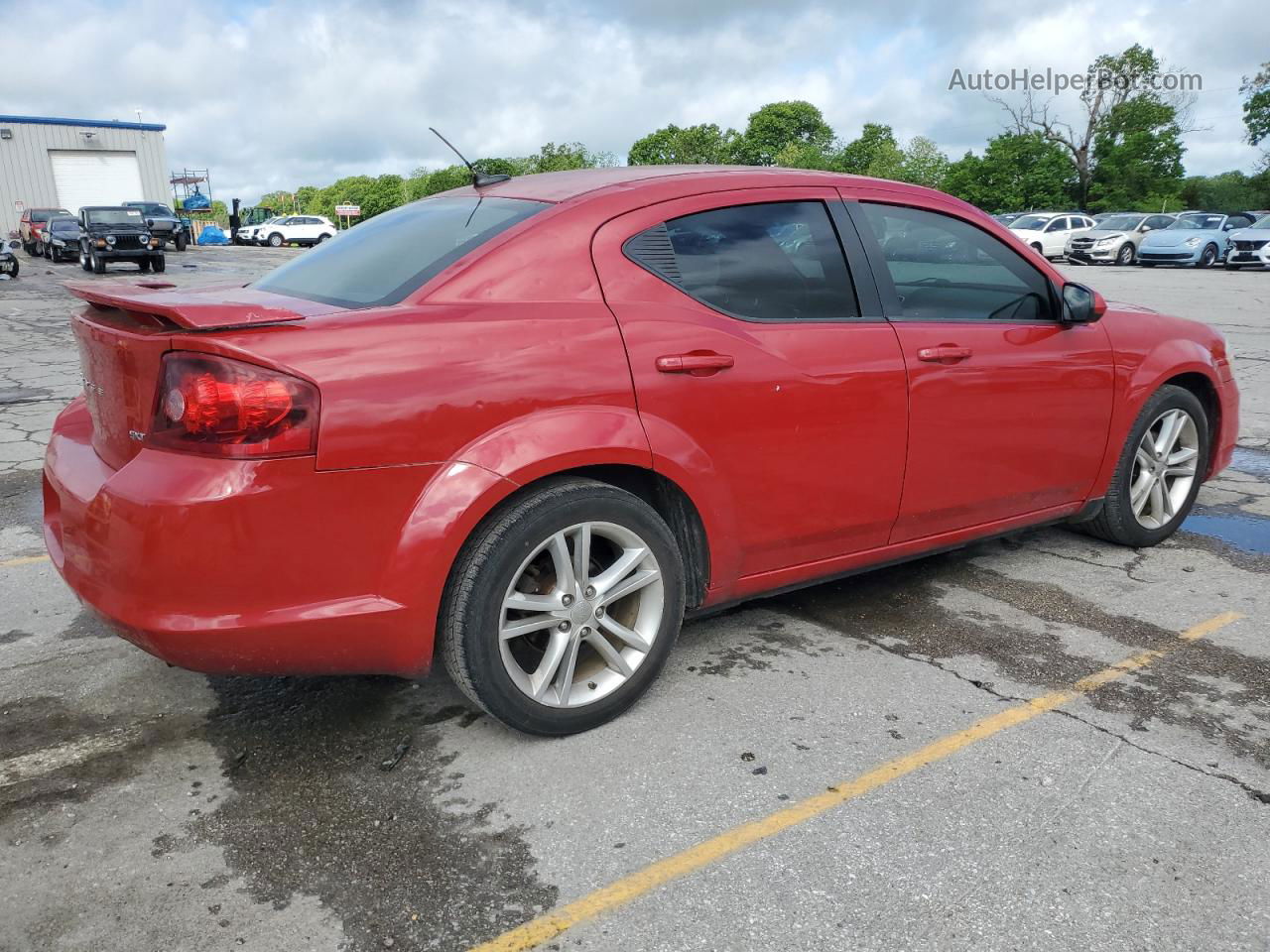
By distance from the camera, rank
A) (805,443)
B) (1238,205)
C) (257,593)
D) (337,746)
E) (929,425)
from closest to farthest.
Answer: (257,593)
(337,746)
(805,443)
(929,425)
(1238,205)

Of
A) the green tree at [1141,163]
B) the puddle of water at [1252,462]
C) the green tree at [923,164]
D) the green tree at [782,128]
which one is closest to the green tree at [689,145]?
the green tree at [782,128]

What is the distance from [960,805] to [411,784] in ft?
4.62

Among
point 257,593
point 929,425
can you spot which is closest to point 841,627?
point 929,425

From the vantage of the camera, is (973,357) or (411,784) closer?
(411,784)

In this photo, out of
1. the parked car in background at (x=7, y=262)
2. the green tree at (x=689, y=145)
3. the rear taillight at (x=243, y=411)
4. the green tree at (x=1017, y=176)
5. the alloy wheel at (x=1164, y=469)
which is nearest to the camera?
the rear taillight at (x=243, y=411)

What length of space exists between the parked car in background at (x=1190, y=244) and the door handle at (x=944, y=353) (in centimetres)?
2861

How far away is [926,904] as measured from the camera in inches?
83.7

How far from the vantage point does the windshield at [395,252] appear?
281 cm

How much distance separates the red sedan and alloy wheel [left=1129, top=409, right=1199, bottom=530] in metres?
0.66

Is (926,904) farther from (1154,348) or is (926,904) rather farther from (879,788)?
(1154,348)

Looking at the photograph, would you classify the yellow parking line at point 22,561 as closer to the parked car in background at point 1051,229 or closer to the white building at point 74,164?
the parked car in background at point 1051,229

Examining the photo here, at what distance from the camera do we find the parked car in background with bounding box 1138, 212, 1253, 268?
90.8 feet

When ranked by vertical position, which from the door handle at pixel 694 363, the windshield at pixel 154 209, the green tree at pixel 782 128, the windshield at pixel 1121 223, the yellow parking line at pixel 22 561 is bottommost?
the yellow parking line at pixel 22 561

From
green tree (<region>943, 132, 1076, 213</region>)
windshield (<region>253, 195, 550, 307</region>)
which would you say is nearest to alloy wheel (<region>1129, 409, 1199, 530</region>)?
windshield (<region>253, 195, 550, 307</region>)
